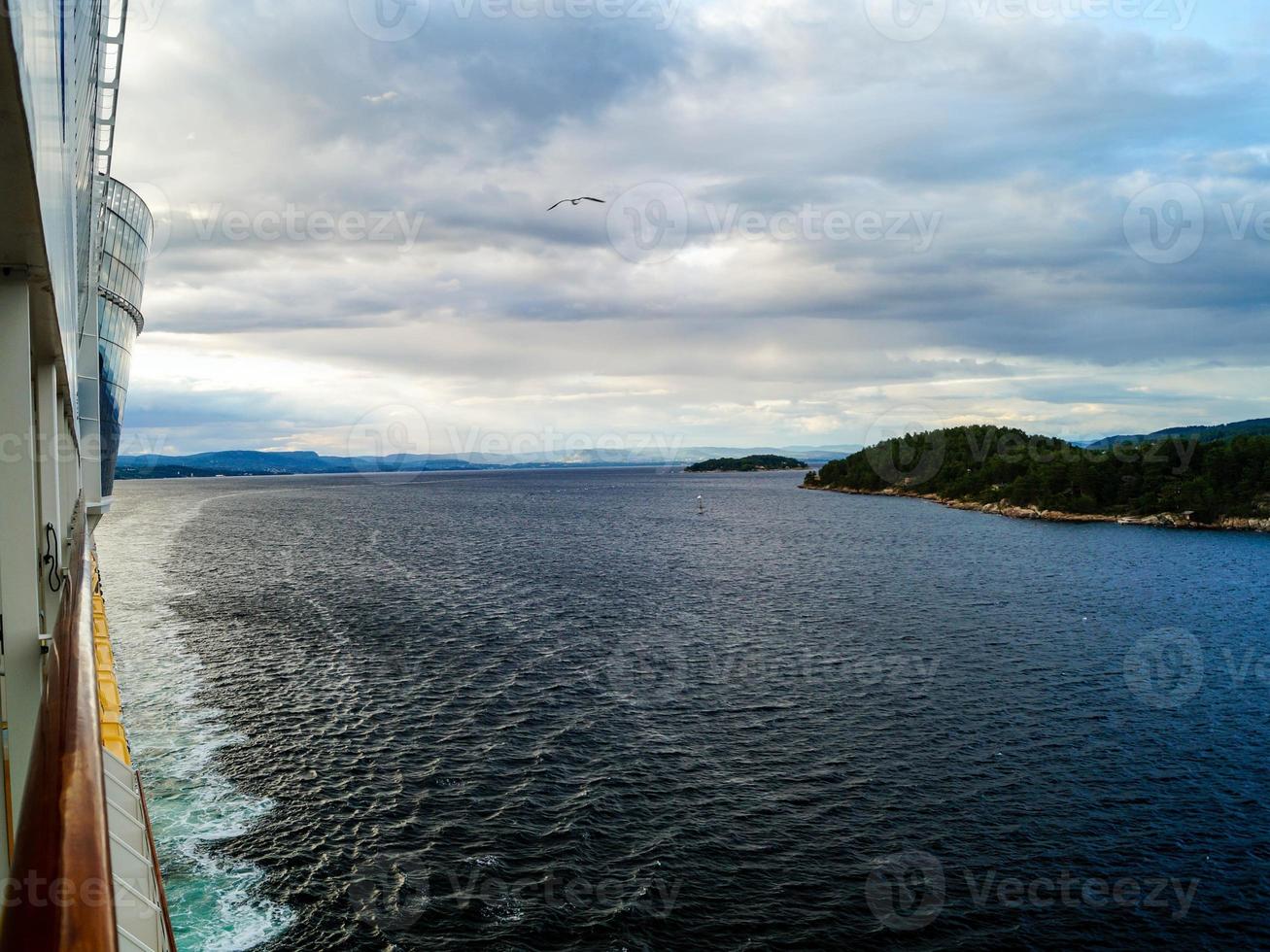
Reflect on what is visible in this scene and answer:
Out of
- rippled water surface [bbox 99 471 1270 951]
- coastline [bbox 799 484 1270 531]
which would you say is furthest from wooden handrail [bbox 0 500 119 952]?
coastline [bbox 799 484 1270 531]

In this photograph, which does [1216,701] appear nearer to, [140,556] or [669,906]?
[669,906]

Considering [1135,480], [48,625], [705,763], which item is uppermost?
[1135,480]

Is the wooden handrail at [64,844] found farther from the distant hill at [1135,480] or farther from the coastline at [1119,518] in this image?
the distant hill at [1135,480]

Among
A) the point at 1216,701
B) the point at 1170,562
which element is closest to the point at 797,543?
the point at 1170,562

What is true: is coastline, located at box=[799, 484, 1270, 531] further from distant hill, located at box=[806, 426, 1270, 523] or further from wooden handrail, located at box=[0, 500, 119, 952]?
wooden handrail, located at box=[0, 500, 119, 952]

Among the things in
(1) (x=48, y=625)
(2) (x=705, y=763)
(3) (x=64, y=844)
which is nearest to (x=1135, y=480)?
(2) (x=705, y=763)

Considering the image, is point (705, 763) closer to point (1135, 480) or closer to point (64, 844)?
point (64, 844)

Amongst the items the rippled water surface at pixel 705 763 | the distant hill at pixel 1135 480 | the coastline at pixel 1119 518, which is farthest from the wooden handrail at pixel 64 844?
the distant hill at pixel 1135 480
